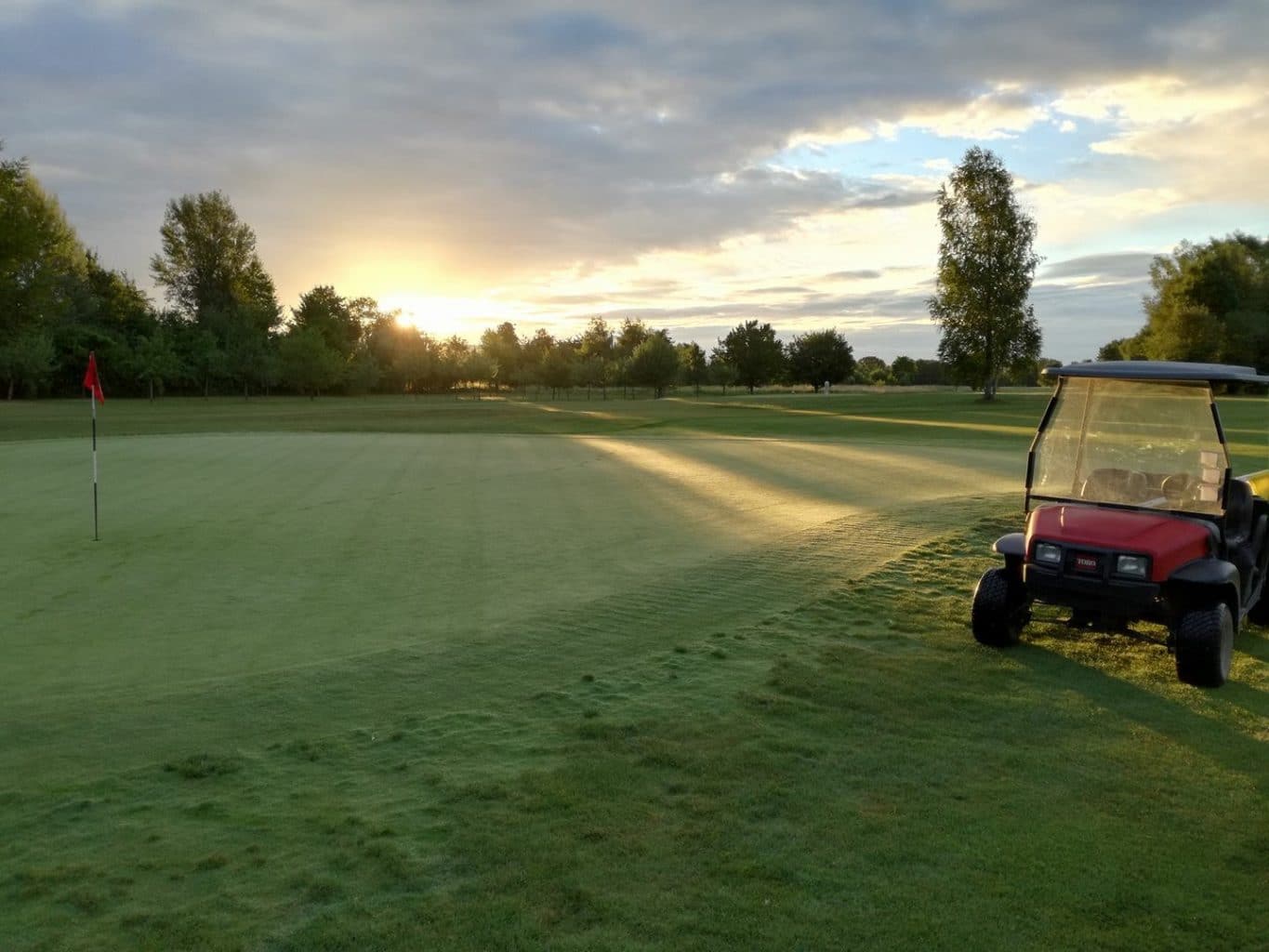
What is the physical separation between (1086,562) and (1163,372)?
5.09 ft

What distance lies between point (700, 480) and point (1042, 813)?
14370 millimetres

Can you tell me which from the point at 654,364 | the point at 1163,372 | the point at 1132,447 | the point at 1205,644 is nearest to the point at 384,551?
the point at 1132,447

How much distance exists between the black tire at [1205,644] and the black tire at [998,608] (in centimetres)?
121

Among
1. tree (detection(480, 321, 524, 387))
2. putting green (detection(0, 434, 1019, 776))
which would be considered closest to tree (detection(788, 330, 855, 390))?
tree (detection(480, 321, 524, 387))

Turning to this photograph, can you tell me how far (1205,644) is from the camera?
6832 mm

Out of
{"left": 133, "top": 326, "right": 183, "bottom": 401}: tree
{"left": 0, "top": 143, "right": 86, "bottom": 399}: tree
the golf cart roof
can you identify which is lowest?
the golf cart roof

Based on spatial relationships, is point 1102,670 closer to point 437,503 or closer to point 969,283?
point 437,503

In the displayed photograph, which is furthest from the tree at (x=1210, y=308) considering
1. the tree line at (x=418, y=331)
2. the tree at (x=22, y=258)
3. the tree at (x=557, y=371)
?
the tree at (x=22, y=258)

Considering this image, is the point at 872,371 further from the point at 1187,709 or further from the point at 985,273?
the point at 1187,709

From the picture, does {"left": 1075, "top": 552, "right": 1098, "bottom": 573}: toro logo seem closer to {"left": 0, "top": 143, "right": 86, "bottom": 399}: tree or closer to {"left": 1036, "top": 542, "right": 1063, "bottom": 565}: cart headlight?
{"left": 1036, "top": 542, "right": 1063, "bottom": 565}: cart headlight

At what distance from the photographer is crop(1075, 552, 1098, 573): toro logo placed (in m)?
6.93

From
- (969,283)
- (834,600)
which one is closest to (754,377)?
(969,283)

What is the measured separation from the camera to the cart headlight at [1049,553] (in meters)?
7.09

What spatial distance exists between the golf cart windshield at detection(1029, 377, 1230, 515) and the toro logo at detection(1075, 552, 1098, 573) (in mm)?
755
